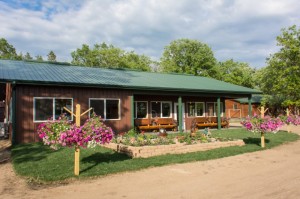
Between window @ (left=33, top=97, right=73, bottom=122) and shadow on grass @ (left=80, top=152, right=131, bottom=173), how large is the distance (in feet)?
15.4

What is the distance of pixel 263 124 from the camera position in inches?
472

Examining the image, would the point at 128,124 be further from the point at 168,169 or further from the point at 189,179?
the point at 189,179

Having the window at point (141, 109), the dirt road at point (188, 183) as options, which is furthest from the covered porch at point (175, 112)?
the dirt road at point (188, 183)

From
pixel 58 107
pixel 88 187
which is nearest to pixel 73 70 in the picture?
pixel 58 107

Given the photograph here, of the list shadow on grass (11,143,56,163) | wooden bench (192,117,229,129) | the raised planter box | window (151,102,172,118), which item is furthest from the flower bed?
wooden bench (192,117,229,129)

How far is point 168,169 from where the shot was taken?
838 centimetres

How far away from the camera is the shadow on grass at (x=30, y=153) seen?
967cm

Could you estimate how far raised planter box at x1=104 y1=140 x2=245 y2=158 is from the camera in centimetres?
1001

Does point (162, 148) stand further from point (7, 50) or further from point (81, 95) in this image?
point (7, 50)

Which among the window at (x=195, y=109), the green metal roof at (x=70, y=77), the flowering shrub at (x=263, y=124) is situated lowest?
the flowering shrub at (x=263, y=124)

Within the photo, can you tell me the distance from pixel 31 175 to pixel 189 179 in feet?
13.5

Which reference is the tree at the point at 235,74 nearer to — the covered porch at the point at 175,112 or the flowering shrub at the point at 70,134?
the covered porch at the point at 175,112

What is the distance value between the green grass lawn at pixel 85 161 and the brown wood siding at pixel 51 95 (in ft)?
5.24

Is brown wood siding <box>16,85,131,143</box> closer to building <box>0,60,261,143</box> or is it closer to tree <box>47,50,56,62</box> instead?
building <box>0,60,261,143</box>
